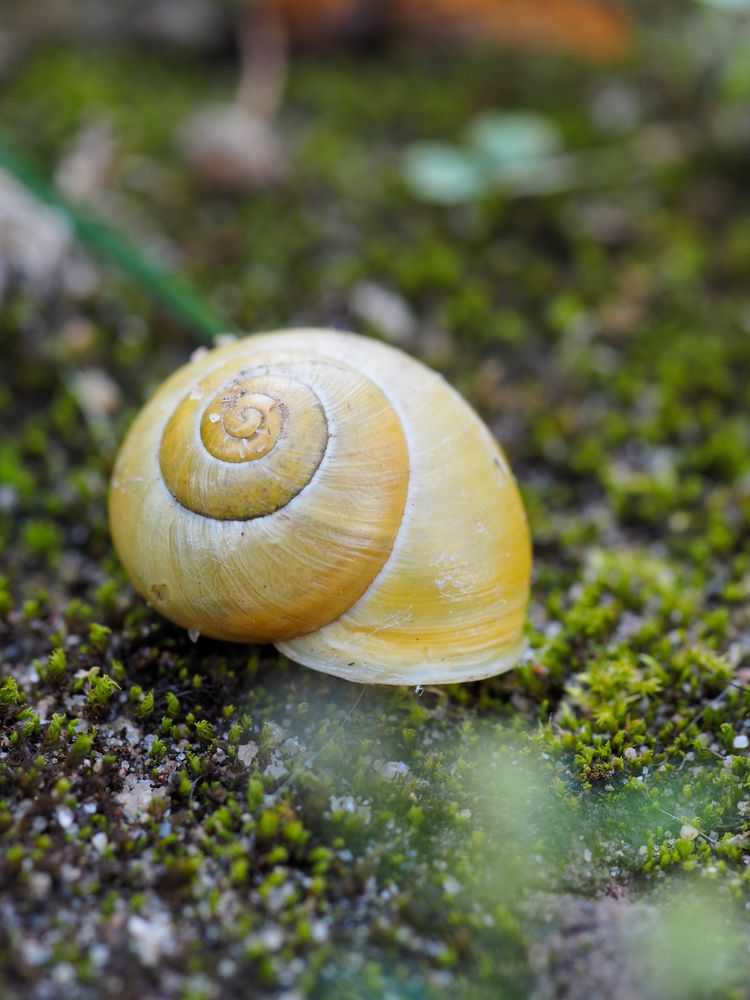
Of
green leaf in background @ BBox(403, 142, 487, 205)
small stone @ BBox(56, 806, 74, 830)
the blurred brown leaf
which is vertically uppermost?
the blurred brown leaf

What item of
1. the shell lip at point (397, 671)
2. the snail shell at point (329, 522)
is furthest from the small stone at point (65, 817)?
the shell lip at point (397, 671)

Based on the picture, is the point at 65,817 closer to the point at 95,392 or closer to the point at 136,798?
the point at 136,798

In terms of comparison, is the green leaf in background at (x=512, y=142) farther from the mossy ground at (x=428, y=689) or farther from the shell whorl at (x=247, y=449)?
the shell whorl at (x=247, y=449)

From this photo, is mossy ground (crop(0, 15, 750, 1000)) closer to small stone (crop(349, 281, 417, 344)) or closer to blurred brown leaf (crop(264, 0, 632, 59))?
small stone (crop(349, 281, 417, 344))

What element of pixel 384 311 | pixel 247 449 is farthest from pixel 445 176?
pixel 247 449

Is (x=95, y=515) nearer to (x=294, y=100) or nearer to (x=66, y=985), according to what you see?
(x=66, y=985)

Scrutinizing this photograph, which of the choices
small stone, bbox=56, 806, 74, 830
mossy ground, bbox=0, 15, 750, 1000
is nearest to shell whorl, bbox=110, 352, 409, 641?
mossy ground, bbox=0, 15, 750, 1000
